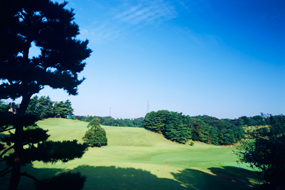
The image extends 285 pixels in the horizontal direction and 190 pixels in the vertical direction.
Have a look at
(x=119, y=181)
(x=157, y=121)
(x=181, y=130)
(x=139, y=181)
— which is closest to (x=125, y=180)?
(x=119, y=181)

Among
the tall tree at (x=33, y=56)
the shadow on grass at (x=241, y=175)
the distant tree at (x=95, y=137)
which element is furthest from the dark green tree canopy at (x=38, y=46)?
the distant tree at (x=95, y=137)

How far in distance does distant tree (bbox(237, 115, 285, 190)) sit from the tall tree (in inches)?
738

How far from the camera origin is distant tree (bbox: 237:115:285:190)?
14.1 metres

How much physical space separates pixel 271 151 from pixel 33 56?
21.6 meters

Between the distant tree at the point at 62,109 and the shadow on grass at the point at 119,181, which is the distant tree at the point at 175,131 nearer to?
the shadow on grass at the point at 119,181

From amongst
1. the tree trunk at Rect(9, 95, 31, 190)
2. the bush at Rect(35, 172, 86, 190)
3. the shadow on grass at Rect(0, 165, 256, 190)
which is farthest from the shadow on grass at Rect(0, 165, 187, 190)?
the tree trunk at Rect(9, 95, 31, 190)

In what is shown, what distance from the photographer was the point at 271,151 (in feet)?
49.0

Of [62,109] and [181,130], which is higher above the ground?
[62,109]

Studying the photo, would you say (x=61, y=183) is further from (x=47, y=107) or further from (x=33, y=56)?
(x=47, y=107)

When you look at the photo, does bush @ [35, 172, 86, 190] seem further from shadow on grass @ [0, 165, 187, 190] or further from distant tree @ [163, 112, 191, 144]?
A: distant tree @ [163, 112, 191, 144]

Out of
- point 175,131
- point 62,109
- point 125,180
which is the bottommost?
point 125,180

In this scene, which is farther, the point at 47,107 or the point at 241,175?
the point at 47,107

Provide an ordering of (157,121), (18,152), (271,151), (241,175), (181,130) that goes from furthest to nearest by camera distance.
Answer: (157,121), (181,130), (241,175), (271,151), (18,152)

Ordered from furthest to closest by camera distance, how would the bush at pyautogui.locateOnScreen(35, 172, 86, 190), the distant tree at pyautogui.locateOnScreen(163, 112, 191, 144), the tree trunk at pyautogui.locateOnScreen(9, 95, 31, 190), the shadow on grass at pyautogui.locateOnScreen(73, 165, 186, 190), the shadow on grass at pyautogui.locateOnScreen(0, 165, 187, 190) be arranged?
the distant tree at pyautogui.locateOnScreen(163, 112, 191, 144) < the shadow on grass at pyautogui.locateOnScreen(73, 165, 186, 190) < the shadow on grass at pyautogui.locateOnScreen(0, 165, 187, 190) < the tree trunk at pyautogui.locateOnScreen(9, 95, 31, 190) < the bush at pyautogui.locateOnScreen(35, 172, 86, 190)
